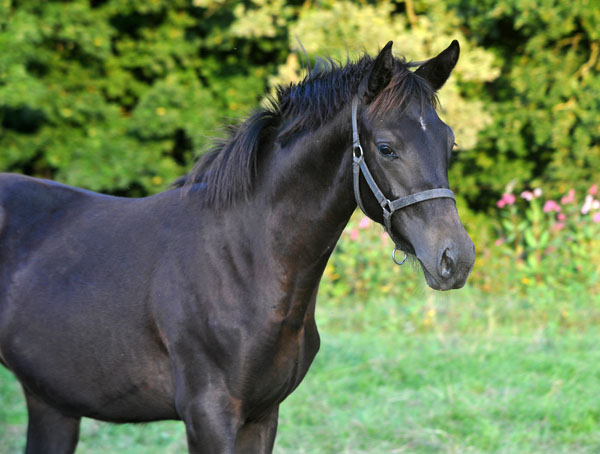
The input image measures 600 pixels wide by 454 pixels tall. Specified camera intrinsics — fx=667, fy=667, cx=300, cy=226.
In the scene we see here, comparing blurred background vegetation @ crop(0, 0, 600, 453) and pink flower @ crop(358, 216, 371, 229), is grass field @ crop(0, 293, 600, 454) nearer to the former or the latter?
blurred background vegetation @ crop(0, 0, 600, 453)

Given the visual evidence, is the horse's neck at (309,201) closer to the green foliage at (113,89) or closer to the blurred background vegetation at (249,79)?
the blurred background vegetation at (249,79)

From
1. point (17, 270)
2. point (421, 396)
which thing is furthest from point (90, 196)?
point (421, 396)

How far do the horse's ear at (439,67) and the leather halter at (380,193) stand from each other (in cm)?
32

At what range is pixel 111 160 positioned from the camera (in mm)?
11680

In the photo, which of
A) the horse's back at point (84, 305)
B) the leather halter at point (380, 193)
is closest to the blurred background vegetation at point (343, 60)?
the horse's back at point (84, 305)

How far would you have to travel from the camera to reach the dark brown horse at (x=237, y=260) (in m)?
2.27

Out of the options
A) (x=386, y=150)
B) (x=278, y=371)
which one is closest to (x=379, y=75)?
(x=386, y=150)

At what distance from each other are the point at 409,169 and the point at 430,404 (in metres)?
2.74

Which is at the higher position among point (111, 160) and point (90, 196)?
point (90, 196)

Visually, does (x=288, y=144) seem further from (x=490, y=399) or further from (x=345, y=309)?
(x=345, y=309)

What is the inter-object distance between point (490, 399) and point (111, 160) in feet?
28.9

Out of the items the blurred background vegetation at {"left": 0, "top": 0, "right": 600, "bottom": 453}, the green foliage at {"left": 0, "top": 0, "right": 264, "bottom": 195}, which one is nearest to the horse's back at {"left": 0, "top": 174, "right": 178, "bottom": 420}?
the blurred background vegetation at {"left": 0, "top": 0, "right": 600, "bottom": 453}

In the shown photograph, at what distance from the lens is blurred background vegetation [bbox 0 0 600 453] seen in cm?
762

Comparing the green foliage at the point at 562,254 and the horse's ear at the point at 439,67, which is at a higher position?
the horse's ear at the point at 439,67
